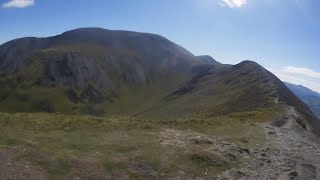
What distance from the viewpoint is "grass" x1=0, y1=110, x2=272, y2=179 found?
92.9 feet

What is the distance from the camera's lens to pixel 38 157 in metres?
28.1

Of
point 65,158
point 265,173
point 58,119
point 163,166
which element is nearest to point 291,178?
point 265,173

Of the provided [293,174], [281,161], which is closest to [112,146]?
[293,174]

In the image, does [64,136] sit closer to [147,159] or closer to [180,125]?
[147,159]

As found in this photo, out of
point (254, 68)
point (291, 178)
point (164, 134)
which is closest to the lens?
point (291, 178)

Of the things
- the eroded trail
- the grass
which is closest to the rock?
the eroded trail

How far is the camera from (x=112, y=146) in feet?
109

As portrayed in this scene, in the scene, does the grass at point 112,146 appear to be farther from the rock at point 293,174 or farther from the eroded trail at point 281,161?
the rock at point 293,174

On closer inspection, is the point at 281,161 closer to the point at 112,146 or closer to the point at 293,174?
the point at 293,174

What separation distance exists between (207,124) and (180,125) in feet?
14.1

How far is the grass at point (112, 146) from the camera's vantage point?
92.9 feet

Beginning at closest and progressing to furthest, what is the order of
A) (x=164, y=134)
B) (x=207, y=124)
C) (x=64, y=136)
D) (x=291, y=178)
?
(x=291, y=178) → (x=64, y=136) → (x=164, y=134) → (x=207, y=124)

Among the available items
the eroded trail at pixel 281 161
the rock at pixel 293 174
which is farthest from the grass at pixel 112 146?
the rock at pixel 293 174

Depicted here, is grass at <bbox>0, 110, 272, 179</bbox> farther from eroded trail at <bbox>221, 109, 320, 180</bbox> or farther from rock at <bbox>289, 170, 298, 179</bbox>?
rock at <bbox>289, 170, 298, 179</bbox>
